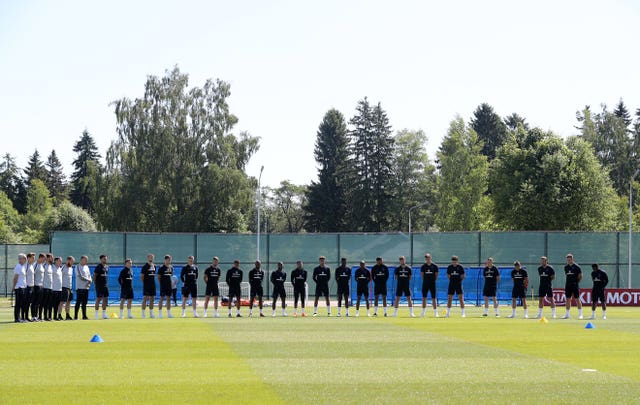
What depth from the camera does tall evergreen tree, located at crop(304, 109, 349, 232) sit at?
109 m

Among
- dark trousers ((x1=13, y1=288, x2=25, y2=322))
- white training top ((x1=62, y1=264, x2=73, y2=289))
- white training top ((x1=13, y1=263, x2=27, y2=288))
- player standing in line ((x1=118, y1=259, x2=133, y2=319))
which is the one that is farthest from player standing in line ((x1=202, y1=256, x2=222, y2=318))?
white training top ((x1=13, y1=263, x2=27, y2=288))

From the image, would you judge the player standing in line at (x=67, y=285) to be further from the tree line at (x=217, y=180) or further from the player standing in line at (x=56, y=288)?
the tree line at (x=217, y=180)

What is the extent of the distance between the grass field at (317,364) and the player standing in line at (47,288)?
11.2 feet

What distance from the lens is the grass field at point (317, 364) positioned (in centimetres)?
1291

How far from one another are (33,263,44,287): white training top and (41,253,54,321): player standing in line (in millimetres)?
156

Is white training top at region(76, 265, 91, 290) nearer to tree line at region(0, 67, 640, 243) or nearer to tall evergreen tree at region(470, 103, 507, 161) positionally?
tree line at region(0, 67, 640, 243)

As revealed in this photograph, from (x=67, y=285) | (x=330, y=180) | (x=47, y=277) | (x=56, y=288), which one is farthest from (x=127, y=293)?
(x=330, y=180)

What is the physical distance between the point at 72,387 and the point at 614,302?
125 feet

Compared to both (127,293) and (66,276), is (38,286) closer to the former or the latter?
(66,276)

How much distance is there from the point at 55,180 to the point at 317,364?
130 m

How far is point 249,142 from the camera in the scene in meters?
82.2

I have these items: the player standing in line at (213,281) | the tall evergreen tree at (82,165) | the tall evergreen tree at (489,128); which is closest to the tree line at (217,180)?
the tall evergreen tree at (489,128)

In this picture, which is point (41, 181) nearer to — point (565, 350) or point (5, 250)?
point (5, 250)

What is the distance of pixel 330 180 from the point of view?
109875 mm
